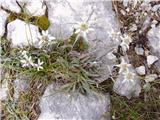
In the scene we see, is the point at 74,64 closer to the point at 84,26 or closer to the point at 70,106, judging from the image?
the point at 70,106

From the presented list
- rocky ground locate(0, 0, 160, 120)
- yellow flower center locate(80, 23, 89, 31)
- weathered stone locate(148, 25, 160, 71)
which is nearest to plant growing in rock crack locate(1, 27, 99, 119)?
rocky ground locate(0, 0, 160, 120)

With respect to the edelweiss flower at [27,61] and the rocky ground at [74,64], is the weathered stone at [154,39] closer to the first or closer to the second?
the rocky ground at [74,64]

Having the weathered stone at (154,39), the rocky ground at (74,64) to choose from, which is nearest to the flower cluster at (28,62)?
the rocky ground at (74,64)

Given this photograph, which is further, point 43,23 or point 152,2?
point 152,2

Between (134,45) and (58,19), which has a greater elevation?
(58,19)

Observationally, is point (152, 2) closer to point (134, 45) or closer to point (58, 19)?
point (134, 45)

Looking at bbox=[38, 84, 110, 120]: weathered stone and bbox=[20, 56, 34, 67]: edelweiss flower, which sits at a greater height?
bbox=[20, 56, 34, 67]: edelweiss flower

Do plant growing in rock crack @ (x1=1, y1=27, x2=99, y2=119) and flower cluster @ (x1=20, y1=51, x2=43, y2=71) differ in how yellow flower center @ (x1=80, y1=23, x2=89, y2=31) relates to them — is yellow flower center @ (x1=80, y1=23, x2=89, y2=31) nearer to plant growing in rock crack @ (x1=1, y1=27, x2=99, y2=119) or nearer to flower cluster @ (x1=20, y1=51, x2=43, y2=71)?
plant growing in rock crack @ (x1=1, y1=27, x2=99, y2=119)

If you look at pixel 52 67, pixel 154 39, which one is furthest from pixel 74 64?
pixel 154 39

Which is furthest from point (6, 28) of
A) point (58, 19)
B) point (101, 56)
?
point (101, 56)
